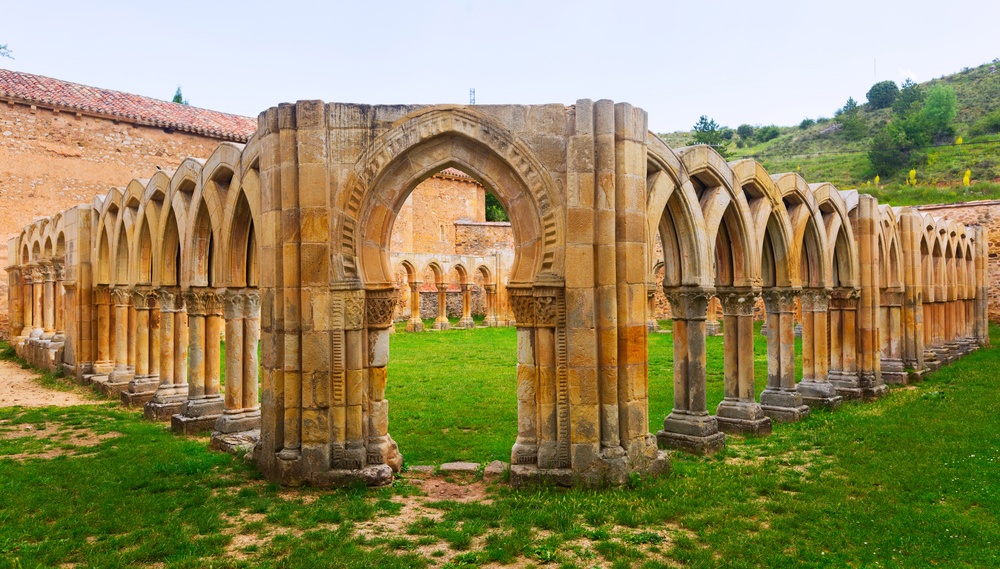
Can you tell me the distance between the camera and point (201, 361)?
10.1m

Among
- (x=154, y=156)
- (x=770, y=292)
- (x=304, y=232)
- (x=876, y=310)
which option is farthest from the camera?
(x=154, y=156)

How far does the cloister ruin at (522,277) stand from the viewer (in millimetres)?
6773

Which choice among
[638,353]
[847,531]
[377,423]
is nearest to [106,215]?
[377,423]

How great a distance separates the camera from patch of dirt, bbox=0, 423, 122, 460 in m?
8.67

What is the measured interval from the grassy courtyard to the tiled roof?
807 inches

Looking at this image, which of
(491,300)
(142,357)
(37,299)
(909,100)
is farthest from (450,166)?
(909,100)

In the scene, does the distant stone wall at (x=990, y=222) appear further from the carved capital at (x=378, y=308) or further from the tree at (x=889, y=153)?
the carved capital at (x=378, y=308)

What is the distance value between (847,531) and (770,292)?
5267 millimetres

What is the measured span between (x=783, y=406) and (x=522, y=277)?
19.3 feet

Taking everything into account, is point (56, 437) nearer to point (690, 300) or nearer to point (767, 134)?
point (690, 300)

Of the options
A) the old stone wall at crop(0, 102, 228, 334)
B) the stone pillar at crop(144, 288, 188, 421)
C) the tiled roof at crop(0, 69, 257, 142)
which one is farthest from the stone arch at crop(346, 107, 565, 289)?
the tiled roof at crop(0, 69, 257, 142)

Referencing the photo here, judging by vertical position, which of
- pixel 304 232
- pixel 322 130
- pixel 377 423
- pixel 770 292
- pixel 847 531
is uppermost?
pixel 322 130

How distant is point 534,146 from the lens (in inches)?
271

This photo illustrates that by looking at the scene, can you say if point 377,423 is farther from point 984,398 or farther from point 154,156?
point 154,156
